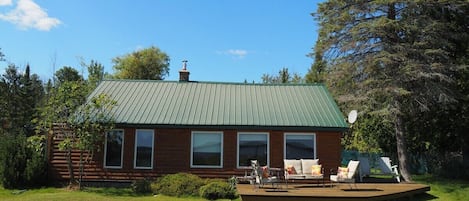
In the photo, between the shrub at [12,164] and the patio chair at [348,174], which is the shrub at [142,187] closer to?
the shrub at [12,164]

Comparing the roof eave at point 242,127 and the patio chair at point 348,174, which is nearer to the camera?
the patio chair at point 348,174

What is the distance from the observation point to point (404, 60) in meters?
15.8

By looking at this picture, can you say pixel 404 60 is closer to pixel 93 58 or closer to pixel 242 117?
pixel 242 117

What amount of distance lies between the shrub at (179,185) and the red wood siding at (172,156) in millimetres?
1002

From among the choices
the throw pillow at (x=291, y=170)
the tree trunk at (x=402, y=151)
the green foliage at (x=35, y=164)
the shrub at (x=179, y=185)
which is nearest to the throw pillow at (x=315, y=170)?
the throw pillow at (x=291, y=170)

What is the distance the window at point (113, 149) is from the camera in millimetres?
14164

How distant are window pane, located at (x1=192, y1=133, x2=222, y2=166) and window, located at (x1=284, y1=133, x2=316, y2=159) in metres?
2.28

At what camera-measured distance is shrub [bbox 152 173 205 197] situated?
493 inches

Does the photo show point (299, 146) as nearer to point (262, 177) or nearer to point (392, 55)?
point (262, 177)

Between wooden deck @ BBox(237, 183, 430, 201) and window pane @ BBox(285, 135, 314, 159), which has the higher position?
window pane @ BBox(285, 135, 314, 159)

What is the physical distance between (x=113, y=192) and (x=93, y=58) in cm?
3309

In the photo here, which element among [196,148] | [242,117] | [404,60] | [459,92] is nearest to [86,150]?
[196,148]

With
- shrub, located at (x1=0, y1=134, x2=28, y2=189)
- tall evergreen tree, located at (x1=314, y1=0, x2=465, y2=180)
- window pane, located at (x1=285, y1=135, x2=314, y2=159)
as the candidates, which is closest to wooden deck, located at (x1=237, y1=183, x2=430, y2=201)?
window pane, located at (x1=285, y1=135, x2=314, y2=159)

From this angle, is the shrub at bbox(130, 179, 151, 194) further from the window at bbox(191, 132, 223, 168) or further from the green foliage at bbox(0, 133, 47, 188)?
the green foliage at bbox(0, 133, 47, 188)
